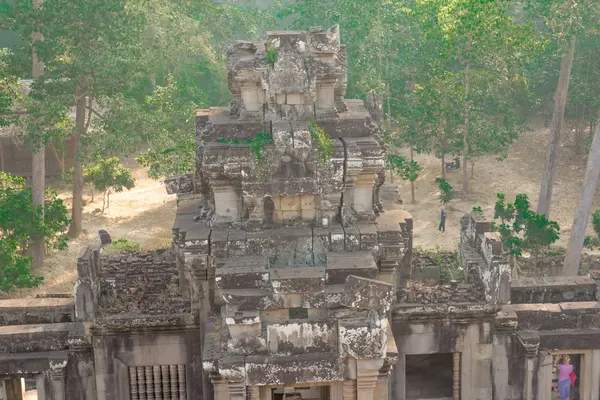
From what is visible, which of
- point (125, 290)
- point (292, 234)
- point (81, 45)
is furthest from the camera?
point (81, 45)

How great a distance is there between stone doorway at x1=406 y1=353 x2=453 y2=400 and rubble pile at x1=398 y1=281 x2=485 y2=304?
2.60 meters

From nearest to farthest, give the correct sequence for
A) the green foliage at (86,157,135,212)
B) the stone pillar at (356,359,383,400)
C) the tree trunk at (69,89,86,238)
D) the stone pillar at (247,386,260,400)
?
the stone pillar at (356,359,383,400) < the stone pillar at (247,386,260,400) < the tree trunk at (69,89,86,238) < the green foliage at (86,157,135,212)

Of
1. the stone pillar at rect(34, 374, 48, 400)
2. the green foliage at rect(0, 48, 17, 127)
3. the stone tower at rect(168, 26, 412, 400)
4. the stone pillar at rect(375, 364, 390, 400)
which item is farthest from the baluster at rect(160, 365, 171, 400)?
the green foliage at rect(0, 48, 17, 127)

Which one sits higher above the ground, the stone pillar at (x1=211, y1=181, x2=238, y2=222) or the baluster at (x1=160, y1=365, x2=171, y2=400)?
the stone pillar at (x1=211, y1=181, x2=238, y2=222)

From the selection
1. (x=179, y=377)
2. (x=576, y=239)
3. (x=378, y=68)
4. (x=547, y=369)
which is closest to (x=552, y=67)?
(x=378, y=68)

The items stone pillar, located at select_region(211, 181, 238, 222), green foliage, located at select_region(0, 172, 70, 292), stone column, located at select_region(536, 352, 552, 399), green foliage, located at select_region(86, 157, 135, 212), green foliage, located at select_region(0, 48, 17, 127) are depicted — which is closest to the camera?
stone pillar, located at select_region(211, 181, 238, 222)

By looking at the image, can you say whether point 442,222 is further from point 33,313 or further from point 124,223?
point 33,313

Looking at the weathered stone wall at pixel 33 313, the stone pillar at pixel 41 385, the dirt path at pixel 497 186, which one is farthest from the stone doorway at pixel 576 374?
the dirt path at pixel 497 186

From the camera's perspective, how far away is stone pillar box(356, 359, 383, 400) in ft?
50.6

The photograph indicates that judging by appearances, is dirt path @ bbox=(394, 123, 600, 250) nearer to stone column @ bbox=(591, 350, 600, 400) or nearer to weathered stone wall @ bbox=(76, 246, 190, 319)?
stone column @ bbox=(591, 350, 600, 400)

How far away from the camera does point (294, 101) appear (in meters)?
17.4

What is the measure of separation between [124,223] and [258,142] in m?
23.6

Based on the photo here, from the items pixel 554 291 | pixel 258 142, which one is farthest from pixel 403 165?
pixel 258 142

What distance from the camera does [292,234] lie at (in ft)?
55.6
